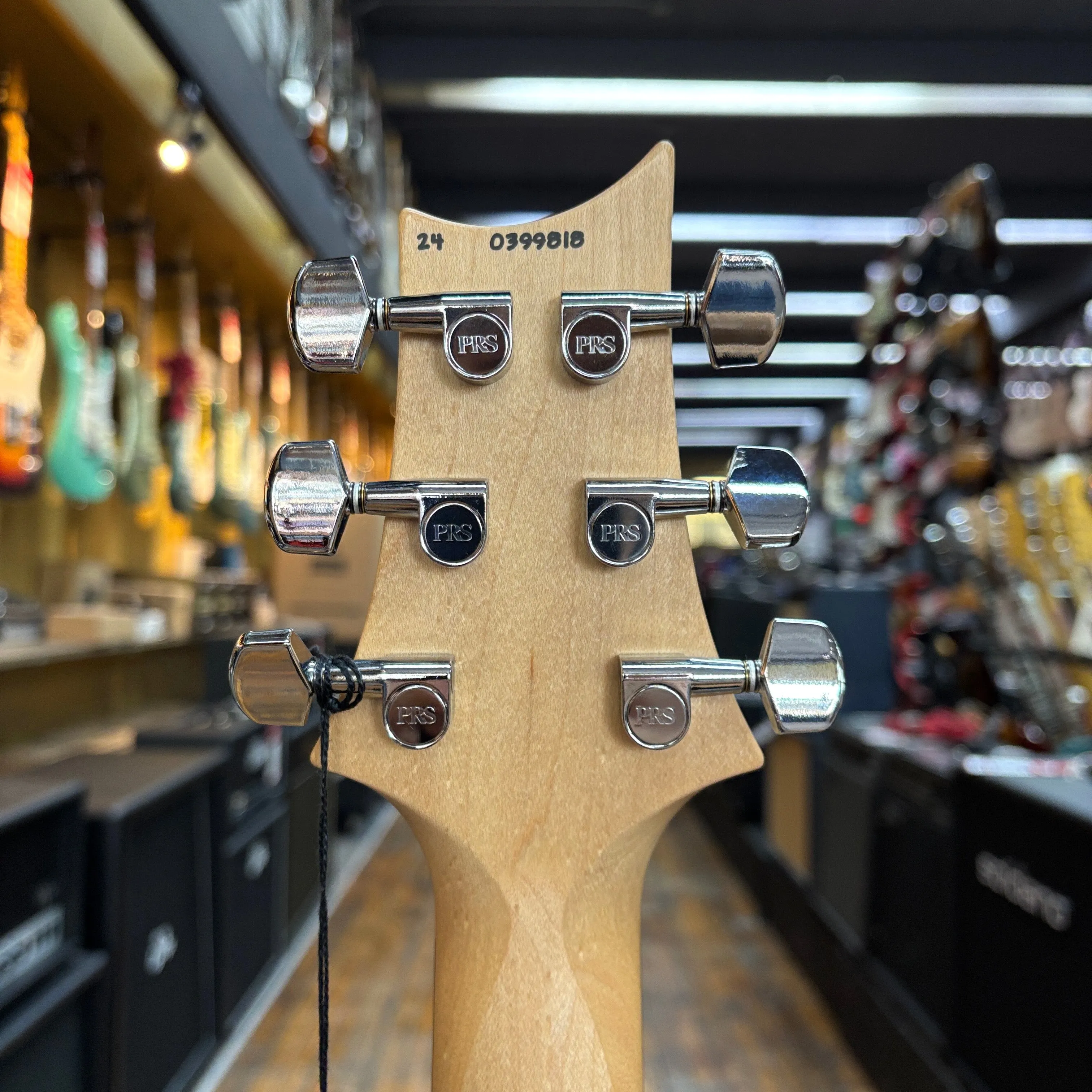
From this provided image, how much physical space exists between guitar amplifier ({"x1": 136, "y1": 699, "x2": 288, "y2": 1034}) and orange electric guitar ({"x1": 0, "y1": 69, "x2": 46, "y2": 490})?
2.50 feet

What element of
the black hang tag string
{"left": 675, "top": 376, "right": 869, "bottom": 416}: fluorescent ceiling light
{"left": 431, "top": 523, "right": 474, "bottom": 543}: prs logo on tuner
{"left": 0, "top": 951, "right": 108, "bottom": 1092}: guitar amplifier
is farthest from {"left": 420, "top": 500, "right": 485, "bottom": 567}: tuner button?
{"left": 675, "top": 376, "right": 869, "bottom": 416}: fluorescent ceiling light

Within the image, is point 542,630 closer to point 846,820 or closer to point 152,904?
point 152,904

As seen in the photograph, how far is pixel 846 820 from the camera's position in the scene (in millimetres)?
2576

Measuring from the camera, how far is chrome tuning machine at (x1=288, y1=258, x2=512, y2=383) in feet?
2.22

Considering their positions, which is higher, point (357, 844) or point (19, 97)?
point (19, 97)

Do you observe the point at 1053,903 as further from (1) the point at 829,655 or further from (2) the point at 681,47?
(2) the point at 681,47

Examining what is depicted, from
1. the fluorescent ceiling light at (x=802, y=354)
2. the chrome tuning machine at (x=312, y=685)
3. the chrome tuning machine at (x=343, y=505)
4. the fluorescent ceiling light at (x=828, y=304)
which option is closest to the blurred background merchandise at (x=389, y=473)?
the chrome tuning machine at (x=343, y=505)

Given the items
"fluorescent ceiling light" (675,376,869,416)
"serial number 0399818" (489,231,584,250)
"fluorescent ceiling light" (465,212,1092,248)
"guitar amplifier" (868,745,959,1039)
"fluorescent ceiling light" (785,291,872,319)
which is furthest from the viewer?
"fluorescent ceiling light" (675,376,869,416)

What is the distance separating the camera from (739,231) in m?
5.00

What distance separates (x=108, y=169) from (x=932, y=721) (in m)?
2.52

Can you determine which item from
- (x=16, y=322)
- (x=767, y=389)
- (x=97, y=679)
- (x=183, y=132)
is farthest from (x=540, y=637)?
(x=767, y=389)

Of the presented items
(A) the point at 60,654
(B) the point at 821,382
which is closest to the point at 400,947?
(A) the point at 60,654

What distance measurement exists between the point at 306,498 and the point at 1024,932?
145cm

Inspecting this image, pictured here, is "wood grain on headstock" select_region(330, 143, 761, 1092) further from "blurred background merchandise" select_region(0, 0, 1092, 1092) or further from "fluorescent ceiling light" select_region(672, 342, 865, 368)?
"fluorescent ceiling light" select_region(672, 342, 865, 368)
